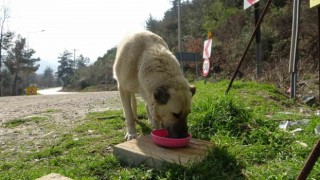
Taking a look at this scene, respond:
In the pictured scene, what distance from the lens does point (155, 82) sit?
12.1ft

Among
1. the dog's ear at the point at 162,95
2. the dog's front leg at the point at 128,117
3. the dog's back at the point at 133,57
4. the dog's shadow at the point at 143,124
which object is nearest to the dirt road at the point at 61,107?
the dog's shadow at the point at 143,124

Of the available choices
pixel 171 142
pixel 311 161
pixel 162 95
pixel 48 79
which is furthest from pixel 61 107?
pixel 48 79

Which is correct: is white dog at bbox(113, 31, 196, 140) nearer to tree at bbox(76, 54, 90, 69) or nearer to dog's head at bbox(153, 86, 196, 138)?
dog's head at bbox(153, 86, 196, 138)

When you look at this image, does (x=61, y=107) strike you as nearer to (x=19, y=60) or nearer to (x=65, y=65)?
(x=19, y=60)

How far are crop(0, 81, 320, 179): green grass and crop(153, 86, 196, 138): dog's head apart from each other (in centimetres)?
50

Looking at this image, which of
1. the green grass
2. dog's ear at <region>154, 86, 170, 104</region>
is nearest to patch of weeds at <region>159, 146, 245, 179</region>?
the green grass

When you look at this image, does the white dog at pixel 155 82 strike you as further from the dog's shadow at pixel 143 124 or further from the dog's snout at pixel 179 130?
the dog's shadow at pixel 143 124

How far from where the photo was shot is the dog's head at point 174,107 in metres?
3.46

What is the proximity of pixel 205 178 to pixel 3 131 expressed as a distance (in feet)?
13.9

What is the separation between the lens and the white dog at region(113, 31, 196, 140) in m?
3.48

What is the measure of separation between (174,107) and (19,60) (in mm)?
58244

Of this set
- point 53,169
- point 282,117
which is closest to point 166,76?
point 53,169

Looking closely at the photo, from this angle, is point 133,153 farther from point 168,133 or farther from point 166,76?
point 166,76

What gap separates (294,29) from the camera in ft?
20.3
